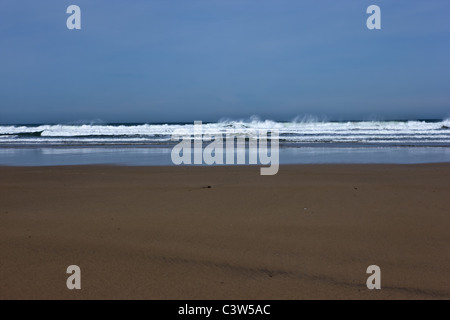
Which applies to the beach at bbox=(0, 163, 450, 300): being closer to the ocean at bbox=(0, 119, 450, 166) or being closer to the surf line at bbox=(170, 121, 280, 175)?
the surf line at bbox=(170, 121, 280, 175)

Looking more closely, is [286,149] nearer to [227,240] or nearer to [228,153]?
[228,153]

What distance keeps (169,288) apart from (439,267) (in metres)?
2.37

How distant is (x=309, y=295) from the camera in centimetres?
312

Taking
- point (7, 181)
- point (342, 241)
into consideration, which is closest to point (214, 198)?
point (342, 241)

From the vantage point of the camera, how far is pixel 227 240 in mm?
4387

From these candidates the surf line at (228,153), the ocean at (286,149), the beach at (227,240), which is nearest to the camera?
the beach at (227,240)

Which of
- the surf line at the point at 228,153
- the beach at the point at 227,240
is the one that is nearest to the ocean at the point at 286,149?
the surf line at the point at 228,153

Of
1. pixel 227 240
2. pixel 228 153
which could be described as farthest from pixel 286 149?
pixel 227 240

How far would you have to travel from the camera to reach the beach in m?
3.25

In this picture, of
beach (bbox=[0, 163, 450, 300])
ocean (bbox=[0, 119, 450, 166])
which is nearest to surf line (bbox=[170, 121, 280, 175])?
ocean (bbox=[0, 119, 450, 166])

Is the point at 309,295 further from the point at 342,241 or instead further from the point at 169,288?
the point at 342,241

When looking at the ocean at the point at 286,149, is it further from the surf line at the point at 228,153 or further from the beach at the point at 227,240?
the beach at the point at 227,240

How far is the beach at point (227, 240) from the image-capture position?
128 inches

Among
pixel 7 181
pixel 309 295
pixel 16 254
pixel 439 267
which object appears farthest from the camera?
pixel 7 181
